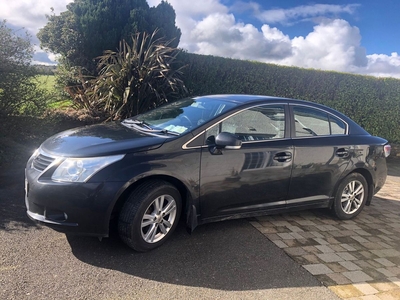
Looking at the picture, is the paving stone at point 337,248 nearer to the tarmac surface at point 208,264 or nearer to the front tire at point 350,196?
the tarmac surface at point 208,264

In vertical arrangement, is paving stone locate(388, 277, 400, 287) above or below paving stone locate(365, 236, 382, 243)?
below

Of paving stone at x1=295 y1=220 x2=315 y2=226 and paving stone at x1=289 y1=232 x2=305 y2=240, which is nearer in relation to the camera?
paving stone at x1=289 y1=232 x2=305 y2=240

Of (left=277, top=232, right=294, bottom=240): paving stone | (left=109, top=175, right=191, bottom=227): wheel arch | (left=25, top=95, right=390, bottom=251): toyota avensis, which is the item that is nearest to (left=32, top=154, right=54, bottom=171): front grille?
(left=25, top=95, right=390, bottom=251): toyota avensis

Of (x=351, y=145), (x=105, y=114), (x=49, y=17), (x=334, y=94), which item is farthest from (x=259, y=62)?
(x=49, y=17)

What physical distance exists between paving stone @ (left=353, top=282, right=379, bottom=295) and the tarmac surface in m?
0.01

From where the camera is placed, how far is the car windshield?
3.94 metres

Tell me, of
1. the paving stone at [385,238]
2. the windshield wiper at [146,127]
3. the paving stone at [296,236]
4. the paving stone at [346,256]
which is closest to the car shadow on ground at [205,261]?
the paving stone at [296,236]

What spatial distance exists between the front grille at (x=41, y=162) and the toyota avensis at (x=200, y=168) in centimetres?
1

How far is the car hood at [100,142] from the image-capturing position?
10.8 ft

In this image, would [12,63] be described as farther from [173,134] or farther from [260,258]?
[260,258]

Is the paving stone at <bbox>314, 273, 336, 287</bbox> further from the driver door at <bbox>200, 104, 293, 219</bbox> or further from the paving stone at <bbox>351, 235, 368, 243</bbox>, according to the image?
the paving stone at <bbox>351, 235, 368, 243</bbox>

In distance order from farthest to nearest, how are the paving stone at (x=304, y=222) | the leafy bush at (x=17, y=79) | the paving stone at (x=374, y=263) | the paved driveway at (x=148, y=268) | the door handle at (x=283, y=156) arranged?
the leafy bush at (x=17, y=79), the paving stone at (x=304, y=222), the door handle at (x=283, y=156), the paving stone at (x=374, y=263), the paved driveway at (x=148, y=268)

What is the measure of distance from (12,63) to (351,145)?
6246mm

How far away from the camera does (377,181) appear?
523cm
